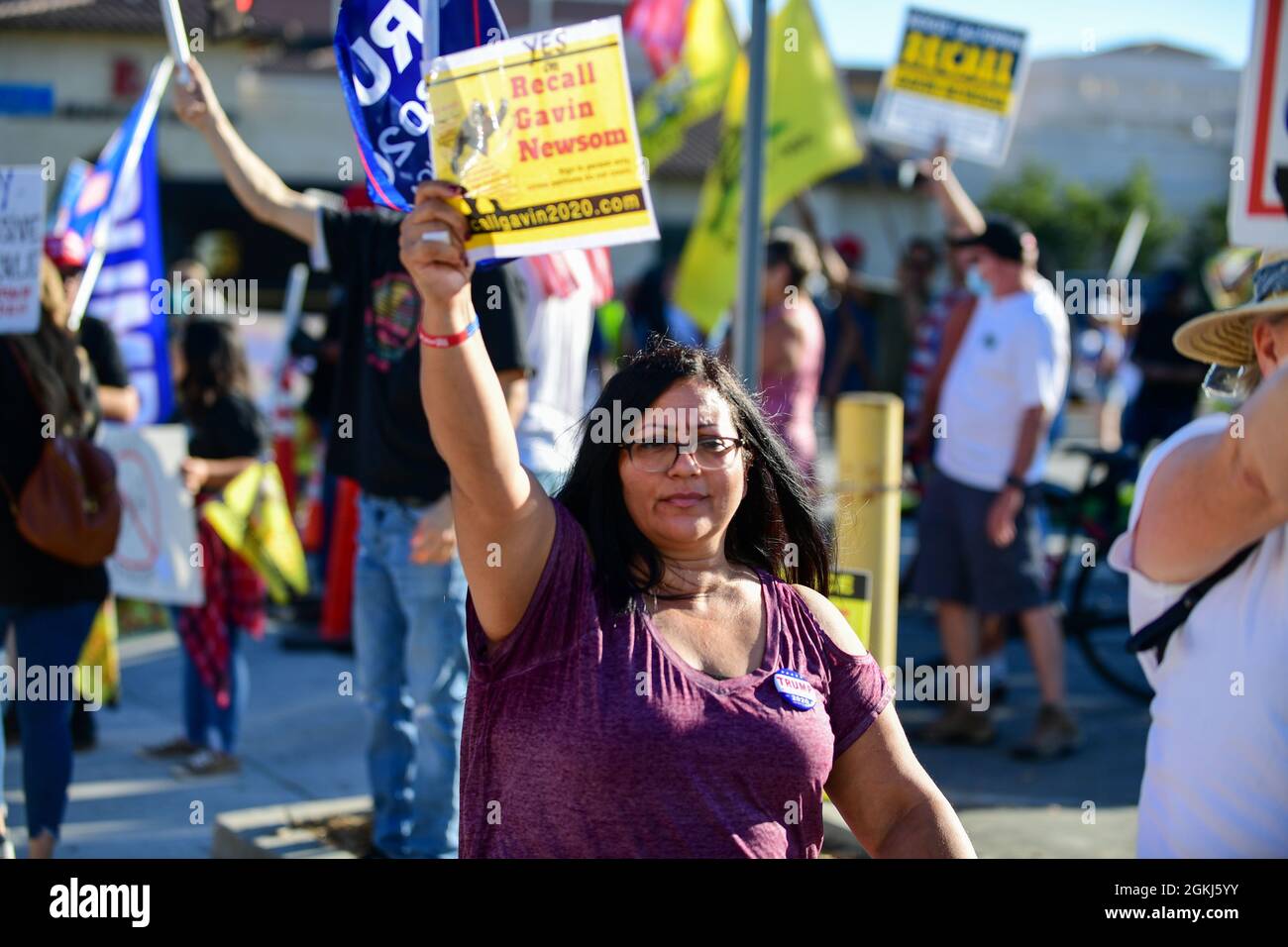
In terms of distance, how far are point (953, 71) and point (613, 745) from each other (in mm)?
5078

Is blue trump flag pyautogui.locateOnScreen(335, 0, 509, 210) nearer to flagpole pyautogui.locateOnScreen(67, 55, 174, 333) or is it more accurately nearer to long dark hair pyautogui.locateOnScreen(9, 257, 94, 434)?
long dark hair pyautogui.locateOnScreen(9, 257, 94, 434)

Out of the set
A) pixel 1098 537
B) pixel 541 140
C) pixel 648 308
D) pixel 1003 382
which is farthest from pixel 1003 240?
pixel 648 308

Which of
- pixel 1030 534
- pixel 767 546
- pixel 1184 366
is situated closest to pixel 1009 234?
pixel 1030 534

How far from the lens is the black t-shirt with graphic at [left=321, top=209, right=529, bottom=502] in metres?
4.19

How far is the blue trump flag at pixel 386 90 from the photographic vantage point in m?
2.57

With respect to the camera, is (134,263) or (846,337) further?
(846,337)

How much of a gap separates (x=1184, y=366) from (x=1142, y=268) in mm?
34362

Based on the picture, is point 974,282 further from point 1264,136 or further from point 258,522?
point 1264,136

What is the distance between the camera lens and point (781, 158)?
6.99 metres

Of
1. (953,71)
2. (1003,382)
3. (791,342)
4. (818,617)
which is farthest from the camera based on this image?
(791,342)

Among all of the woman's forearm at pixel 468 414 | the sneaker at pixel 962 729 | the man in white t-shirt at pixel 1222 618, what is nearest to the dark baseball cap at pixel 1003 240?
the sneaker at pixel 962 729

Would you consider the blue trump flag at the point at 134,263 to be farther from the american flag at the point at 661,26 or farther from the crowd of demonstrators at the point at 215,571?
the american flag at the point at 661,26

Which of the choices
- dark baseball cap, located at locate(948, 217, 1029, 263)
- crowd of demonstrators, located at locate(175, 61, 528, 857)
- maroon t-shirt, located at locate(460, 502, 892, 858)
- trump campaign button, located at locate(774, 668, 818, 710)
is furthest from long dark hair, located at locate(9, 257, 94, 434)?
dark baseball cap, located at locate(948, 217, 1029, 263)

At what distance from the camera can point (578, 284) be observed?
5332mm
